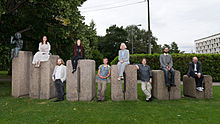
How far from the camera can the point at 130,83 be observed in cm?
683

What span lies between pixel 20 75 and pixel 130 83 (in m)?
5.30

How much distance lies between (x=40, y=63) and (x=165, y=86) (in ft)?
18.9

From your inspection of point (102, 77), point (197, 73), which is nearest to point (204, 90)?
point (197, 73)

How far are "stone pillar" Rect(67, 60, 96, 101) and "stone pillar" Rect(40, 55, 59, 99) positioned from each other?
978 mm

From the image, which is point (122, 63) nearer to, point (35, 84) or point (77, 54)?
point (77, 54)

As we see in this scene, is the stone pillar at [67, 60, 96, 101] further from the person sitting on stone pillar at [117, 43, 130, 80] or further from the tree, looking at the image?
the tree

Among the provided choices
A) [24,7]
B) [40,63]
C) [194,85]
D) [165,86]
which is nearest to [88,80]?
[40,63]

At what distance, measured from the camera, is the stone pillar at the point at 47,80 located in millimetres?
7199

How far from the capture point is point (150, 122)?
13.1 ft

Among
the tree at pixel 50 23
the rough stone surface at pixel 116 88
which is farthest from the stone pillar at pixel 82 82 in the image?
the tree at pixel 50 23

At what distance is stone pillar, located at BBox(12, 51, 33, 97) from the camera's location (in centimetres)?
769

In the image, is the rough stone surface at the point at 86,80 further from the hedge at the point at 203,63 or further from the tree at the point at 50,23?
the hedge at the point at 203,63

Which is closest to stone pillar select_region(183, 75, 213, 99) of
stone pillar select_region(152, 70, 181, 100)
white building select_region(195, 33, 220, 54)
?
stone pillar select_region(152, 70, 181, 100)

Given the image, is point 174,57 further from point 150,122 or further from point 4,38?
point 4,38
